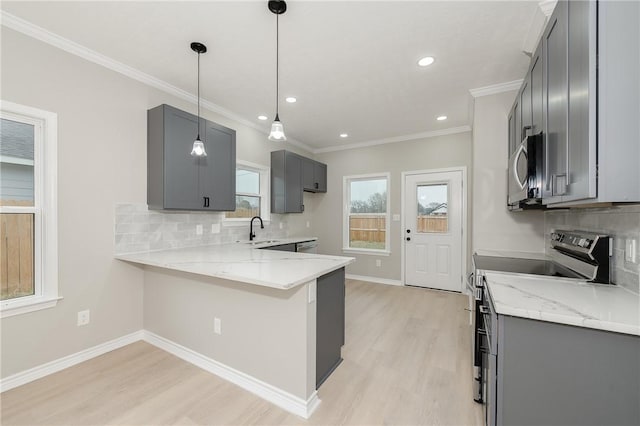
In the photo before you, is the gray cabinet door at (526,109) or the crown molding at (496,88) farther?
the crown molding at (496,88)

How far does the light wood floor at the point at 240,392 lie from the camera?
1.71 meters

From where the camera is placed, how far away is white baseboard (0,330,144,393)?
1.98m

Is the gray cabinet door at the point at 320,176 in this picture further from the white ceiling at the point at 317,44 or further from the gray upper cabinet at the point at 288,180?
the white ceiling at the point at 317,44

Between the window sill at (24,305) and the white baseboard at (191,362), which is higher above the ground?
the window sill at (24,305)

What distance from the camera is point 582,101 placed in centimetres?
107

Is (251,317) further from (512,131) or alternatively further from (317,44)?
(512,131)

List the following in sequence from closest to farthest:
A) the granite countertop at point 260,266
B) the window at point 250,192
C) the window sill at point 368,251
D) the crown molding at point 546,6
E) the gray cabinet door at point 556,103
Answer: the gray cabinet door at point 556,103
the granite countertop at point 260,266
the crown molding at point 546,6
the window at point 250,192
the window sill at point 368,251

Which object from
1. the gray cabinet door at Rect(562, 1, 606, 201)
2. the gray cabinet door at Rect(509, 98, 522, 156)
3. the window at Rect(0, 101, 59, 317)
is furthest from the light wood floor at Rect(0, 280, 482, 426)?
the gray cabinet door at Rect(509, 98, 522, 156)

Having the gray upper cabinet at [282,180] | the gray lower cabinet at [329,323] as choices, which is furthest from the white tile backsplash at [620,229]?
the gray upper cabinet at [282,180]

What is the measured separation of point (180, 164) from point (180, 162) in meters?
0.02

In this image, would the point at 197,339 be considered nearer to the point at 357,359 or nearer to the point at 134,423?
the point at 134,423

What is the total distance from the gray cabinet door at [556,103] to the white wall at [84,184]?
335 centimetres

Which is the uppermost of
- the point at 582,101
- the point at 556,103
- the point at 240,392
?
the point at 556,103

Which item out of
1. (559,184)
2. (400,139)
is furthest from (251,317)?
(400,139)
